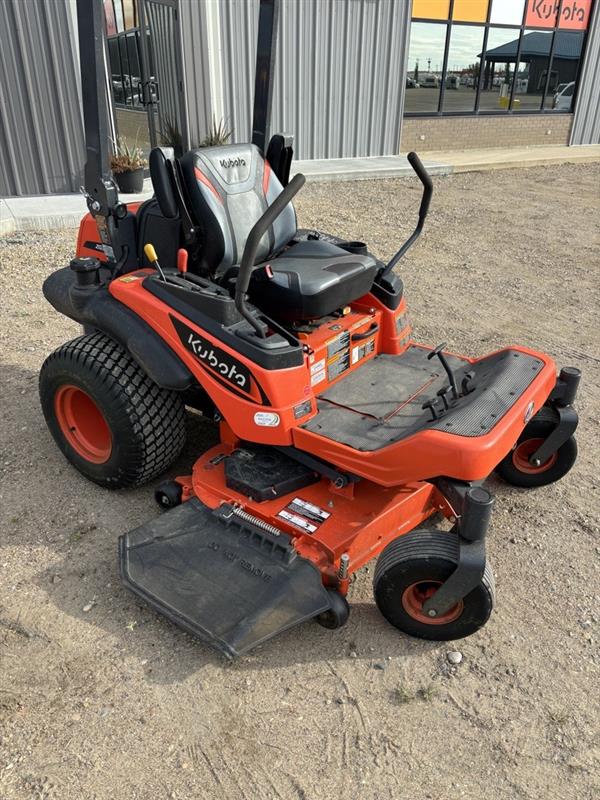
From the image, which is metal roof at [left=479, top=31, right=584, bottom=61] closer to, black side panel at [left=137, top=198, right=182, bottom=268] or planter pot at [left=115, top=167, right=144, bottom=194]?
planter pot at [left=115, top=167, right=144, bottom=194]

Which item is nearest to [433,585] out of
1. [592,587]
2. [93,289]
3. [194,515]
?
[592,587]

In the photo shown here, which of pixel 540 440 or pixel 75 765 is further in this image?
pixel 540 440

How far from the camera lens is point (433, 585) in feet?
7.83

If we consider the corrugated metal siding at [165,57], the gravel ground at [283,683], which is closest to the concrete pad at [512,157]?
the corrugated metal siding at [165,57]

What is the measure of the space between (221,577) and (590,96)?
13599 millimetres

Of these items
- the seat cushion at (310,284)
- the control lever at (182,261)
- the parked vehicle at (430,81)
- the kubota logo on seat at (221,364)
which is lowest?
the kubota logo on seat at (221,364)

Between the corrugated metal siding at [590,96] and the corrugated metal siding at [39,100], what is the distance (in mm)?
9568

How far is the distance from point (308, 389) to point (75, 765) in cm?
156

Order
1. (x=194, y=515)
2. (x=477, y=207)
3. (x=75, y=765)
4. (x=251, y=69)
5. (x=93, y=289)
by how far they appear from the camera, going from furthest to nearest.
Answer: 1. (x=251, y=69)
2. (x=477, y=207)
3. (x=93, y=289)
4. (x=194, y=515)
5. (x=75, y=765)

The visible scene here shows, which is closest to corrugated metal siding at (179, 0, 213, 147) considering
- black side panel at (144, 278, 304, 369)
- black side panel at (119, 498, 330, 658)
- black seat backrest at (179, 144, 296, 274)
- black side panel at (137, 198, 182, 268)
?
black seat backrest at (179, 144, 296, 274)

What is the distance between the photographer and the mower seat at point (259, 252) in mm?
2834

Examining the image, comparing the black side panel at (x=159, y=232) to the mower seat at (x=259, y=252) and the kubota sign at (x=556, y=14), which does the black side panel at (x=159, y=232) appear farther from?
the kubota sign at (x=556, y=14)

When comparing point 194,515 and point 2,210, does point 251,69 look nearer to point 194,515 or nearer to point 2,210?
point 2,210

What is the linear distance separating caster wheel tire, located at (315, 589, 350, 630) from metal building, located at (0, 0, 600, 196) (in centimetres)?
694
